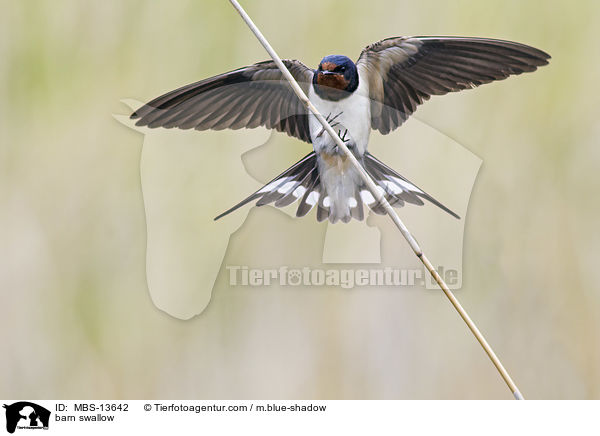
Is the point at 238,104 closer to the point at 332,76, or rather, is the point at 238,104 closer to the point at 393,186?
the point at 332,76

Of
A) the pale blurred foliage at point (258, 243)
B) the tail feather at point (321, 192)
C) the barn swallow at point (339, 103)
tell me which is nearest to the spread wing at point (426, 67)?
the barn swallow at point (339, 103)

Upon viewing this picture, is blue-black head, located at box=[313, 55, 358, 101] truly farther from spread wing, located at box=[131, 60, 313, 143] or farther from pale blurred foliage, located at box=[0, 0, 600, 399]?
pale blurred foliage, located at box=[0, 0, 600, 399]

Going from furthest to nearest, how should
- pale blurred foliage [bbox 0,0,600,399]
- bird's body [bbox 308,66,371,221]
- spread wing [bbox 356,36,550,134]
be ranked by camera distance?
pale blurred foliage [bbox 0,0,600,399], bird's body [bbox 308,66,371,221], spread wing [bbox 356,36,550,134]

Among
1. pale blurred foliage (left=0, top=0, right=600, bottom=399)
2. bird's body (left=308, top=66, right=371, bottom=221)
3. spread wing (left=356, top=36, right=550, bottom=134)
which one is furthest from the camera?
pale blurred foliage (left=0, top=0, right=600, bottom=399)
